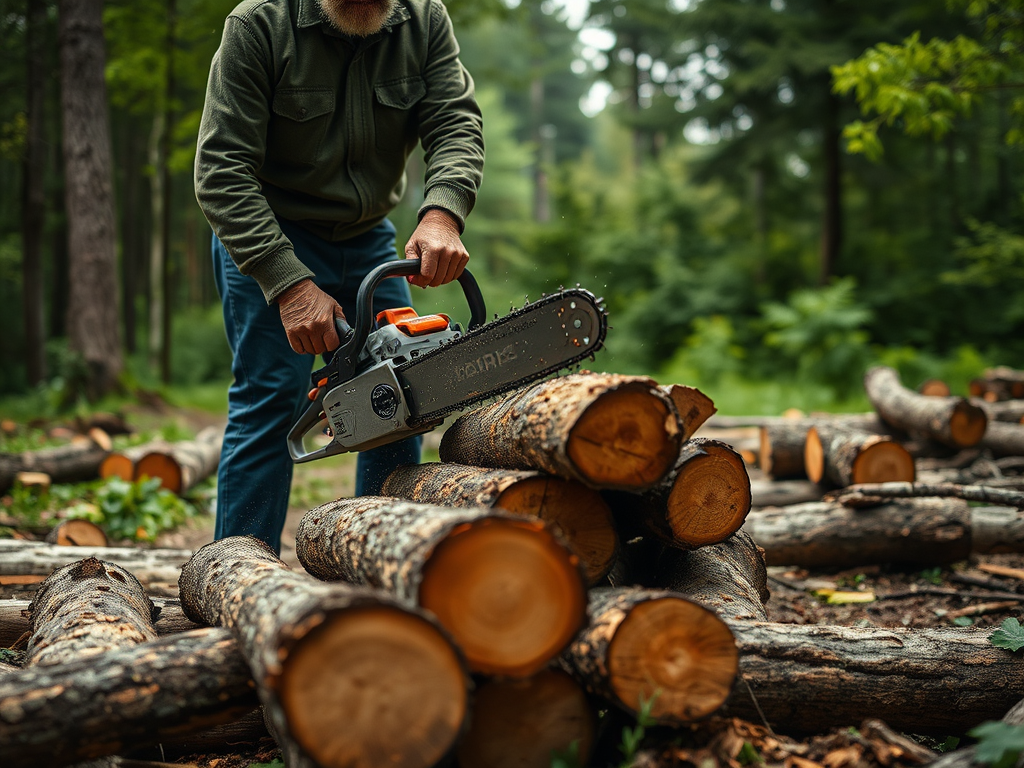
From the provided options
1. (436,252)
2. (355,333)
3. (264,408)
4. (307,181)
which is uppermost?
(307,181)

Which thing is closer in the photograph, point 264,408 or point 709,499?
point 709,499

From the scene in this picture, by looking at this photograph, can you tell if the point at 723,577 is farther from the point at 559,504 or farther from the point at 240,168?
the point at 240,168

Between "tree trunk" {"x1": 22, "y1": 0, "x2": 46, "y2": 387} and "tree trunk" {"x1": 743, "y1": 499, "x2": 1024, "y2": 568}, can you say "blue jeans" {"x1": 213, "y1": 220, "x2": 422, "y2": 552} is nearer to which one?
"tree trunk" {"x1": 743, "y1": 499, "x2": 1024, "y2": 568}

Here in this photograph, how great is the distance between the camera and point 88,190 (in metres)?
9.27

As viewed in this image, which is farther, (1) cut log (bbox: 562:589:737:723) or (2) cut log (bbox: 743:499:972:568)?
(2) cut log (bbox: 743:499:972:568)

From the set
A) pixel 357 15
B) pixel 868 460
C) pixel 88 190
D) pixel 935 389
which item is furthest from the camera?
pixel 88 190

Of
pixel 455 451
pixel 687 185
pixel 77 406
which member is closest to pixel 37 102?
pixel 77 406

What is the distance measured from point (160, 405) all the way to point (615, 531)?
910cm

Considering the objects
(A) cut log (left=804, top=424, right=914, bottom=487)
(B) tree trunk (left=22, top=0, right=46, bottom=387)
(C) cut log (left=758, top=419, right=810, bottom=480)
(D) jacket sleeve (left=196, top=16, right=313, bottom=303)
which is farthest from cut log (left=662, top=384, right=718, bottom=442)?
(B) tree trunk (left=22, top=0, right=46, bottom=387)

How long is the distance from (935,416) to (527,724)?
4627 mm

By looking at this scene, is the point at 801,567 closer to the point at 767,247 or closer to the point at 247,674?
the point at 247,674

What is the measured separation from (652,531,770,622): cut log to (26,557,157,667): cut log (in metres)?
1.50

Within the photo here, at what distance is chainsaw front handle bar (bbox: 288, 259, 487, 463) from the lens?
95.9 inches

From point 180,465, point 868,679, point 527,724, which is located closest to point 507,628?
point 527,724
